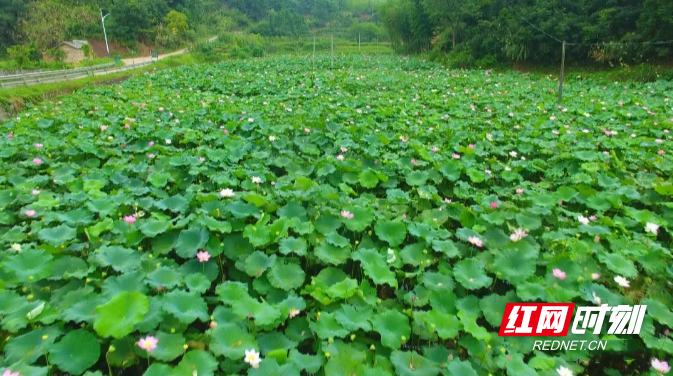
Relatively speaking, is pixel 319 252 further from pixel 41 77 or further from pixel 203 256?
pixel 41 77

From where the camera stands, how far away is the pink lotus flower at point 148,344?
5.57 ft

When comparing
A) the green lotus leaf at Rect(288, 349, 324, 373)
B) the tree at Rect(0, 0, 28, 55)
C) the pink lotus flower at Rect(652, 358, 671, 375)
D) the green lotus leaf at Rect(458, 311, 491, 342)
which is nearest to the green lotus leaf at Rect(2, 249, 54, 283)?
the green lotus leaf at Rect(288, 349, 324, 373)

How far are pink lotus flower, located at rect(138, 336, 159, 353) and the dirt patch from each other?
43442 mm

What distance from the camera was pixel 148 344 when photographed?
171 centimetres

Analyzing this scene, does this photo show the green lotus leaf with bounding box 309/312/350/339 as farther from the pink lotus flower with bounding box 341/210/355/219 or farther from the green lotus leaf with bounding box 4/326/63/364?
the green lotus leaf with bounding box 4/326/63/364

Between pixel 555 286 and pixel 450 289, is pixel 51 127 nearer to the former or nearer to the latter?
pixel 450 289

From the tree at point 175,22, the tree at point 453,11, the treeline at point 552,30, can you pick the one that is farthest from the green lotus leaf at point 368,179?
the tree at point 175,22

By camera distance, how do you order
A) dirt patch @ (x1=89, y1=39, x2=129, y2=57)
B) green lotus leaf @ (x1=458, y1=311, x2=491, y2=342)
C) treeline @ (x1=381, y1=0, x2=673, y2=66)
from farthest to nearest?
1. dirt patch @ (x1=89, y1=39, x2=129, y2=57)
2. treeline @ (x1=381, y1=0, x2=673, y2=66)
3. green lotus leaf @ (x1=458, y1=311, x2=491, y2=342)

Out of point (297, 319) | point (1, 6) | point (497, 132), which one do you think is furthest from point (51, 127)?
point (1, 6)

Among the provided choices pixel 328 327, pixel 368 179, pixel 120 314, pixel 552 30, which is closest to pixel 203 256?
pixel 120 314

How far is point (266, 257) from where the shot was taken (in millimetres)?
2389

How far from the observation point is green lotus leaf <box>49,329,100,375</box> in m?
1.67

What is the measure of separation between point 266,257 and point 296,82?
1055 cm

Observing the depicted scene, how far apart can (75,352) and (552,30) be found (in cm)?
2013
